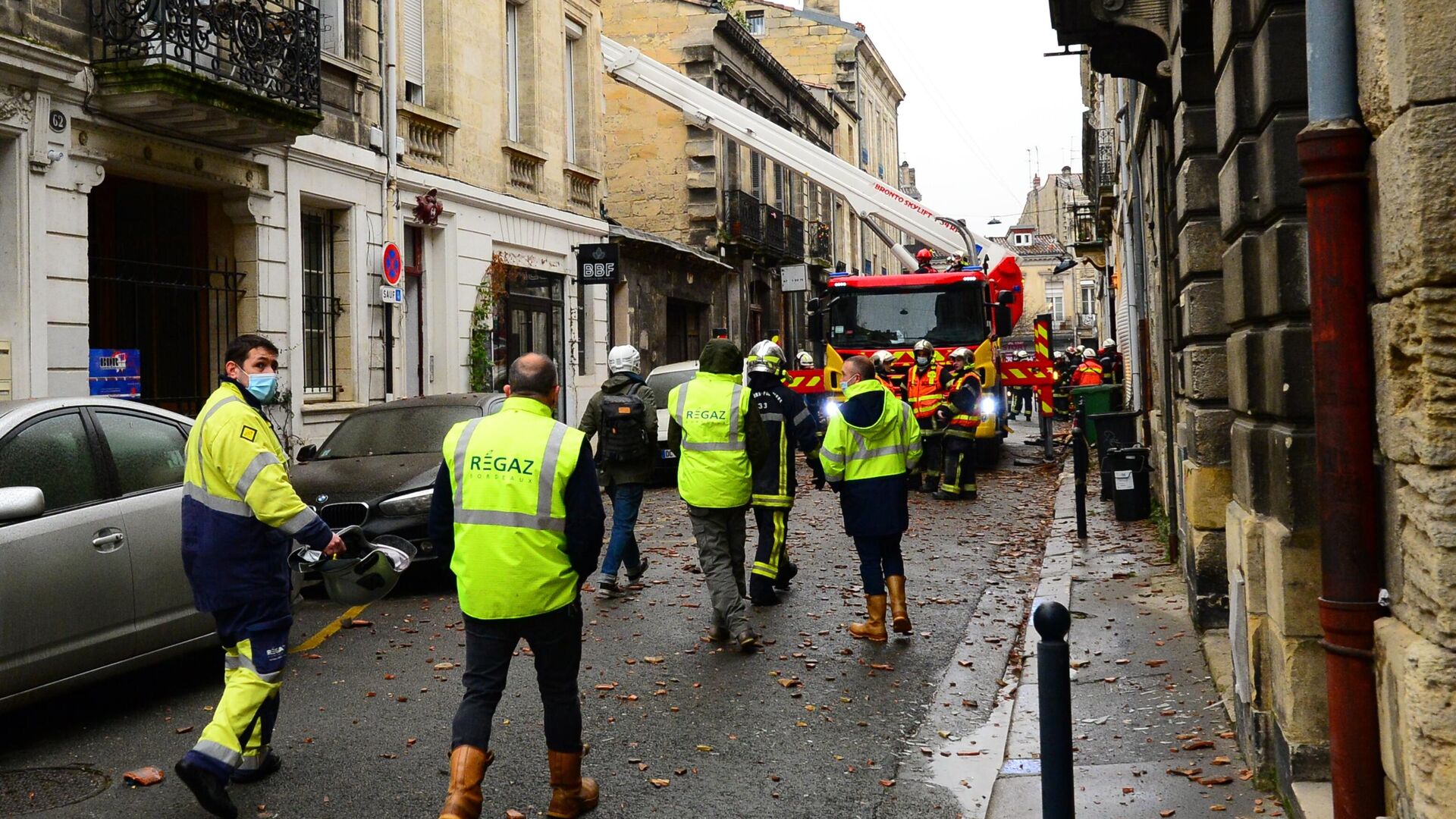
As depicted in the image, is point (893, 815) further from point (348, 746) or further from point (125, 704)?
point (125, 704)

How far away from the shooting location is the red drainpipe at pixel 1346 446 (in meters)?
3.47

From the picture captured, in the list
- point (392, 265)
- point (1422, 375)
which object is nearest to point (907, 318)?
point (392, 265)

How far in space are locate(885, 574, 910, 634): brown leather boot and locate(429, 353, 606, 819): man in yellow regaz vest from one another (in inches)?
139

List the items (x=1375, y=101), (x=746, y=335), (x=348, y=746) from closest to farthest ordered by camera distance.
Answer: (x=1375, y=101) → (x=348, y=746) → (x=746, y=335)

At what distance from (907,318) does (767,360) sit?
1037 cm

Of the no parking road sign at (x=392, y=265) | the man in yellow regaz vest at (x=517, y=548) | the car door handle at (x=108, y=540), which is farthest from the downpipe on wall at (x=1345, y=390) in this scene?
the no parking road sign at (x=392, y=265)

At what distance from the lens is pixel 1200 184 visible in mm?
6898

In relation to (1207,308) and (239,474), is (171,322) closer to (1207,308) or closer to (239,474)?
(239,474)

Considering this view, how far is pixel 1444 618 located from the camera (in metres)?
3.04

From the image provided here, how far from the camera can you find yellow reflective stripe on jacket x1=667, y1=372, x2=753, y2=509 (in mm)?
8000

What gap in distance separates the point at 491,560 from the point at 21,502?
7.02ft

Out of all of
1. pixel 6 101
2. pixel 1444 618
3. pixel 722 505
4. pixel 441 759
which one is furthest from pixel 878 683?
pixel 6 101

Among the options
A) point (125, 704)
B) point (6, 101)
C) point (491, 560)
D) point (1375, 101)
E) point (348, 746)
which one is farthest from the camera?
point (6, 101)

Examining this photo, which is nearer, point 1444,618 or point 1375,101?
point 1444,618
